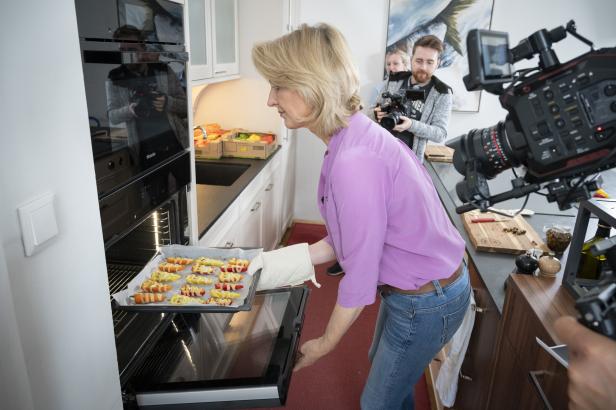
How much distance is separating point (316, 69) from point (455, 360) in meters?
1.17

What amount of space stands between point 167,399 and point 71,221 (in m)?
0.51

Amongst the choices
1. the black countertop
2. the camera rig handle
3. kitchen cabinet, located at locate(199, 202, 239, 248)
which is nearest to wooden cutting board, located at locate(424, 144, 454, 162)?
the black countertop

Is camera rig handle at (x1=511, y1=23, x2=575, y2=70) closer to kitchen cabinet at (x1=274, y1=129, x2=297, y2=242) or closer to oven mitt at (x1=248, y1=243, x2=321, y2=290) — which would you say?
oven mitt at (x1=248, y1=243, x2=321, y2=290)

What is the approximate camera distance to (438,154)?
3.04 m

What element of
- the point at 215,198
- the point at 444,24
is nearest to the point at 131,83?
the point at 215,198

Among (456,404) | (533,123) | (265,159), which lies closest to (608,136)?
(533,123)

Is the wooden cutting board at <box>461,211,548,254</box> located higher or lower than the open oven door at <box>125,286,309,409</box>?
higher

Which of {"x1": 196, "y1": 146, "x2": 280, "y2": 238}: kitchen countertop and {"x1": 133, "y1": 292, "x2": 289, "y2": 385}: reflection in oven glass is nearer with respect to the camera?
{"x1": 133, "y1": 292, "x2": 289, "y2": 385}: reflection in oven glass

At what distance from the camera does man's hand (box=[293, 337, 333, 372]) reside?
117cm

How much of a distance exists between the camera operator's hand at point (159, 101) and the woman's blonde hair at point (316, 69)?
275 millimetres

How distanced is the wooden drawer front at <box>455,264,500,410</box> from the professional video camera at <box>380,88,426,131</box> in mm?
1055

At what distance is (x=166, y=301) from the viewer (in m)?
1.12

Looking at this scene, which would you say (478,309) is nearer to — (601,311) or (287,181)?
(601,311)

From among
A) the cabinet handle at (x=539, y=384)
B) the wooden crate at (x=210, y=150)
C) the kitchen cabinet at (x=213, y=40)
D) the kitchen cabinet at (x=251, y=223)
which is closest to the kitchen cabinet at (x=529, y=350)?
the cabinet handle at (x=539, y=384)
